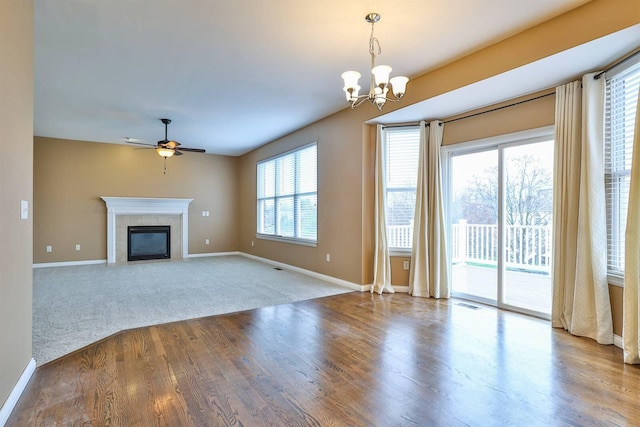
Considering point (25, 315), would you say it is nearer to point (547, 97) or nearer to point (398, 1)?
point (398, 1)

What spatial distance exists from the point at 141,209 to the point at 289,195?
3701mm

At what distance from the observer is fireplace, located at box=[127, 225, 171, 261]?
7648 millimetres

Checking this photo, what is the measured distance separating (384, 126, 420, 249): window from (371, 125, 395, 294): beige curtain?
0.13 m

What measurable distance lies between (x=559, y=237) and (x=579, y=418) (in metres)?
1.96

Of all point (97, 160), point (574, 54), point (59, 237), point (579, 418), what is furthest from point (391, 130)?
point (59, 237)

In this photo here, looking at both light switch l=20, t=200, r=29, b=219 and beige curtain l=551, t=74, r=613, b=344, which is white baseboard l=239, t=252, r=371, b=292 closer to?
beige curtain l=551, t=74, r=613, b=344

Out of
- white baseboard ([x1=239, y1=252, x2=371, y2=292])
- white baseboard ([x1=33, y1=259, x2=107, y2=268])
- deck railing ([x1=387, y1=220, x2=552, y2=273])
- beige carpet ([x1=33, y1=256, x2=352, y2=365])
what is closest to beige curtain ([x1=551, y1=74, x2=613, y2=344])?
deck railing ([x1=387, y1=220, x2=552, y2=273])

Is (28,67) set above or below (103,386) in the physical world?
above

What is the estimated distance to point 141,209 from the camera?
7746 mm

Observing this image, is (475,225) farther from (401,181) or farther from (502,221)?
(401,181)

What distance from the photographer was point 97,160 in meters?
7.32

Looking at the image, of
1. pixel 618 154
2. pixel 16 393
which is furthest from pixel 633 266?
pixel 16 393

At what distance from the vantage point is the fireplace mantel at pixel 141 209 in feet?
24.2

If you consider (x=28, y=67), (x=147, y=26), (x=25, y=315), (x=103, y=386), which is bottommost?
(x=103, y=386)
